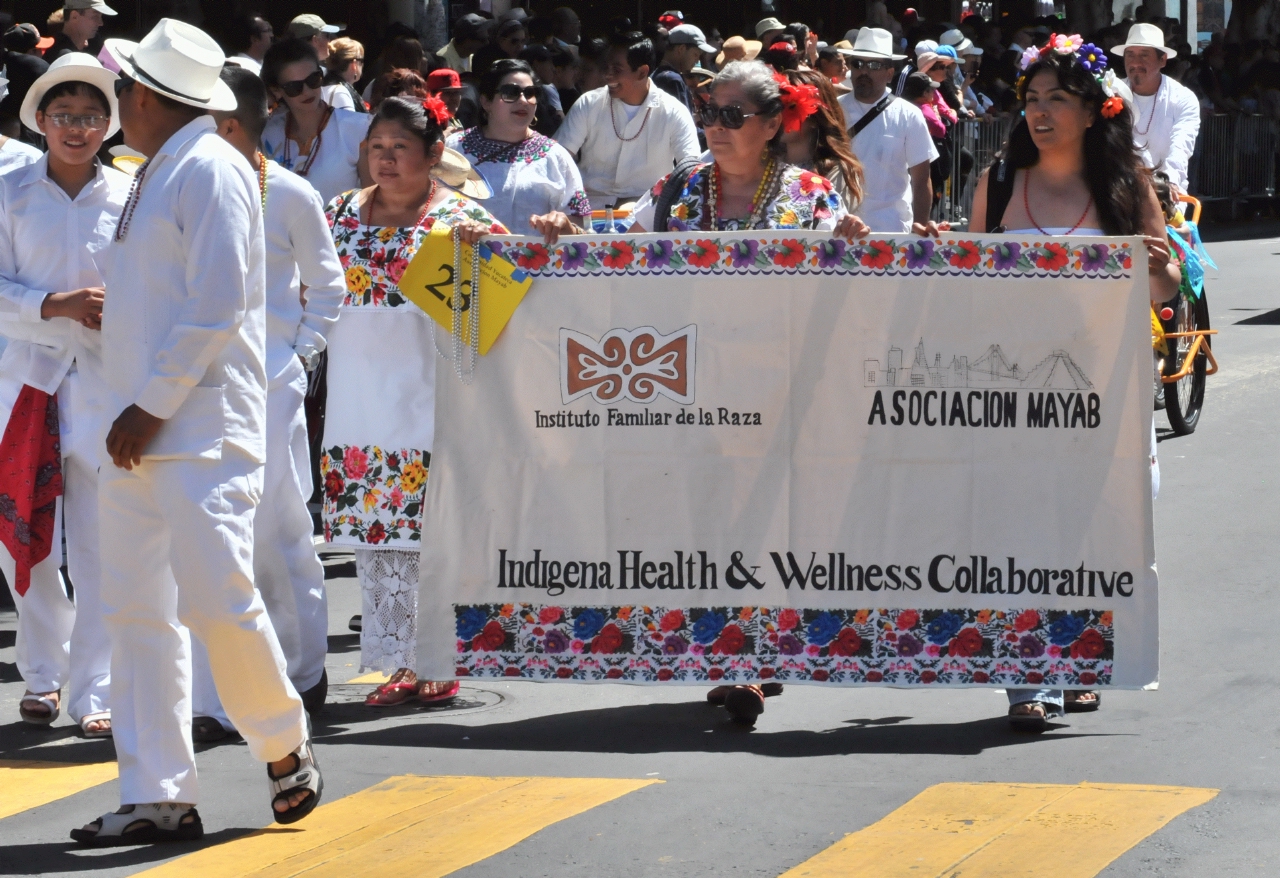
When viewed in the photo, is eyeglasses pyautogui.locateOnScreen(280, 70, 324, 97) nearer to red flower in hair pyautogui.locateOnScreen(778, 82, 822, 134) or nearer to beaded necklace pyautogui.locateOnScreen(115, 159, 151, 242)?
red flower in hair pyautogui.locateOnScreen(778, 82, 822, 134)

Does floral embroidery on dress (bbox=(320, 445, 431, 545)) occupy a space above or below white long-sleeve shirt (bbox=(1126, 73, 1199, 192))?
below

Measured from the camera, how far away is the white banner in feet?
20.3

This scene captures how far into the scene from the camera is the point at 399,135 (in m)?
6.76

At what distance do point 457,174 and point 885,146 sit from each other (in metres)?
3.81

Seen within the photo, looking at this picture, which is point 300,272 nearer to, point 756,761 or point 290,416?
point 290,416

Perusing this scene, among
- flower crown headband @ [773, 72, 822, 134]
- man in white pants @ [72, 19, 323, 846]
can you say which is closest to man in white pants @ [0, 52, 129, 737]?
man in white pants @ [72, 19, 323, 846]

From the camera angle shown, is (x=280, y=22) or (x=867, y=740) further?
(x=280, y=22)

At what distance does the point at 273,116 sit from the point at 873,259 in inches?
209

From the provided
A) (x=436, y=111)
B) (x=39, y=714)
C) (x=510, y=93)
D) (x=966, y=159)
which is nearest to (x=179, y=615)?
(x=39, y=714)

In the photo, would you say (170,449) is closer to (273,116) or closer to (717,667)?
(717,667)

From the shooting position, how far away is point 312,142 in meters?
10.6

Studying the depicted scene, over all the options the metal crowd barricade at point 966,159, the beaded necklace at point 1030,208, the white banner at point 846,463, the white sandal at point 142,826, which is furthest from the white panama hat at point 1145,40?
the white sandal at point 142,826

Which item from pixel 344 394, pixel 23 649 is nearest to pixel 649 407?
pixel 344 394

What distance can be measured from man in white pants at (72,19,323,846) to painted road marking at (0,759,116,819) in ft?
1.62
